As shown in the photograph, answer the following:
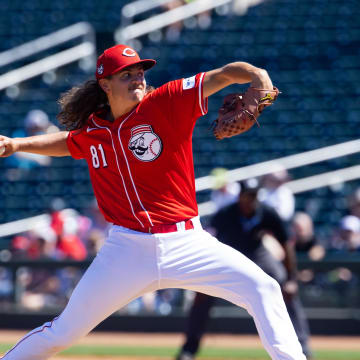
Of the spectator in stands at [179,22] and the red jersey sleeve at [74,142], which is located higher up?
the spectator in stands at [179,22]

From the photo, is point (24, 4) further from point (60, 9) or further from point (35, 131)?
point (35, 131)

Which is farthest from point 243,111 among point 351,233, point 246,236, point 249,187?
point 351,233

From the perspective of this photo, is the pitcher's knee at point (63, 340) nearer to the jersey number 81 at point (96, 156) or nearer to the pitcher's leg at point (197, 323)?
the jersey number 81 at point (96, 156)

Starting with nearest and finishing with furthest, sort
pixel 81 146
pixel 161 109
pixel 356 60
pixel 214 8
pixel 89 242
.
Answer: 1. pixel 161 109
2. pixel 81 146
3. pixel 89 242
4. pixel 356 60
5. pixel 214 8

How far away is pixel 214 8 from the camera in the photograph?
14.8m

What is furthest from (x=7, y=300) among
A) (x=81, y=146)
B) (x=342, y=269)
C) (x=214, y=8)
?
(x=214, y=8)

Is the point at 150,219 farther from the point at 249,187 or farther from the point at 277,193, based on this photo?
the point at 277,193

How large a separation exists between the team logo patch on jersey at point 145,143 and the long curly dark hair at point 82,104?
0.49m

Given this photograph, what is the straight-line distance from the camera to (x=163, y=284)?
13.6 ft

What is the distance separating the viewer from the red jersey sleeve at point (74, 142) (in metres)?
4.48

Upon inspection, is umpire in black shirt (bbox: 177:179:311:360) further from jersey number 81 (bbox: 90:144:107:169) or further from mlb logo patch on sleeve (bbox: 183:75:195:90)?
mlb logo patch on sleeve (bbox: 183:75:195:90)

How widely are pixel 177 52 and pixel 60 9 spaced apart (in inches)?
109

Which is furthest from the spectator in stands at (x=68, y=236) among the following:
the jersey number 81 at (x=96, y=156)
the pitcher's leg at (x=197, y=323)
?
the jersey number 81 at (x=96, y=156)

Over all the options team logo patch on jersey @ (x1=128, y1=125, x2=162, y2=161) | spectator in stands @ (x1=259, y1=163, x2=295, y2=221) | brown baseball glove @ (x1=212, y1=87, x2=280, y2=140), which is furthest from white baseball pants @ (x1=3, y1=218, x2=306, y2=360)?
spectator in stands @ (x1=259, y1=163, x2=295, y2=221)
